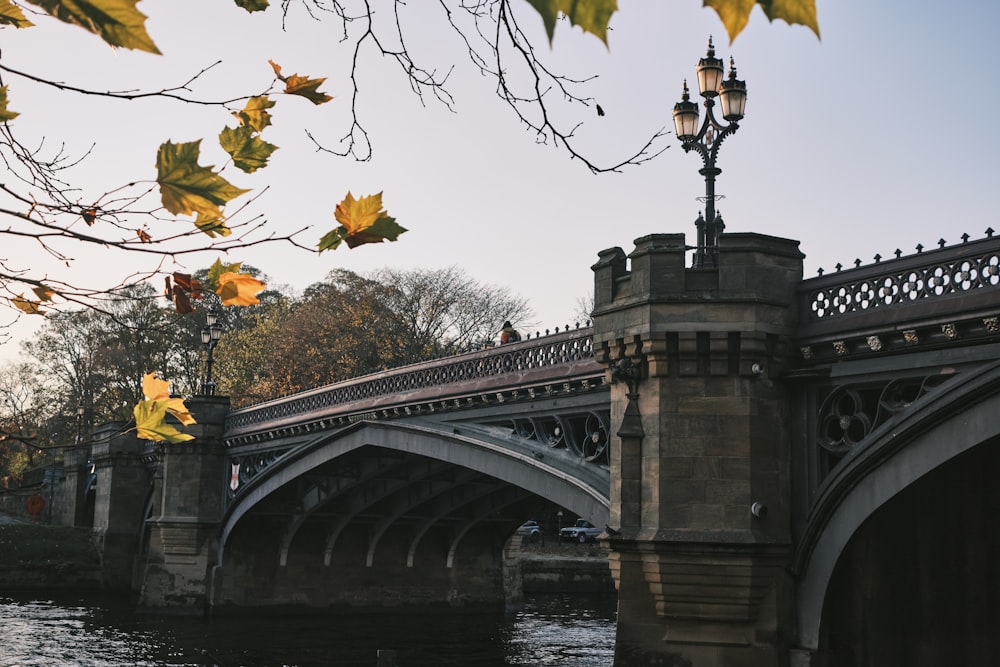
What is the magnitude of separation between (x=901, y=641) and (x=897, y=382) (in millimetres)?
3300

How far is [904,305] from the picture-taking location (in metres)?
12.1

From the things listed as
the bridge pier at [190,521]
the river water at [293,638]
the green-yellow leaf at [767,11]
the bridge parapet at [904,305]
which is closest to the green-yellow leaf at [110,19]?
the green-yellow leaf at [767,11]

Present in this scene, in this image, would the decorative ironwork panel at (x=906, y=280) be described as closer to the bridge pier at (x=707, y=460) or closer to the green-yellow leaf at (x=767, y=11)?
the bridge pier at (x=707, y=460)

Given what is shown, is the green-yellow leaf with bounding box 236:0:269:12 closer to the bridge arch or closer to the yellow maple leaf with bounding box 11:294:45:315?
the yellow maple leaf with bounding box 11:294:45:315

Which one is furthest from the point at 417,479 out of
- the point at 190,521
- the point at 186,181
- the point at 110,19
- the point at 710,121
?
the point at 110,19

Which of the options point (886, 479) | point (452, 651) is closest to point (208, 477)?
point (452, 651)

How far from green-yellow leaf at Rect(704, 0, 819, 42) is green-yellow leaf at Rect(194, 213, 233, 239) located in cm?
156

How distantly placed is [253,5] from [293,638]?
2853 cm

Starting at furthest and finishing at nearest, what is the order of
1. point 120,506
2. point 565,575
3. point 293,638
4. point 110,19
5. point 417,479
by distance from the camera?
point 565,575, point 120,506, point 293,638, point 417,479, point 110,19

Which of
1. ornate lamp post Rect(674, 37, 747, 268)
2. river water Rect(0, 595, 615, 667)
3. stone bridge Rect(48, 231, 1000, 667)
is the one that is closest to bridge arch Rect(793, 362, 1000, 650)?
stone bridge Rect(48, 231, 1000, 667)

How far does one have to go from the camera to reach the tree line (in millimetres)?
51625

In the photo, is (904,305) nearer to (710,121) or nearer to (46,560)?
(710,121)

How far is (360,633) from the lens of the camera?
31.8m

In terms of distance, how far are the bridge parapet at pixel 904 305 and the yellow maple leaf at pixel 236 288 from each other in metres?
9.30
